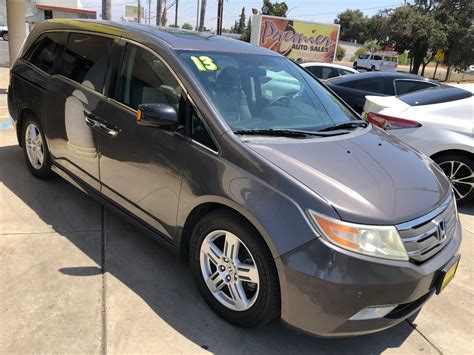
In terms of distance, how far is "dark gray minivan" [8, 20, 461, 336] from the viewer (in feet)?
7.42

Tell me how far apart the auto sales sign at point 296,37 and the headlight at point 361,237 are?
86.8 ft

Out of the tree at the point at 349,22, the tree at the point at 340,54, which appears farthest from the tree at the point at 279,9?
the tree at the point at 349,22

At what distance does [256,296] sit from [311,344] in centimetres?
51

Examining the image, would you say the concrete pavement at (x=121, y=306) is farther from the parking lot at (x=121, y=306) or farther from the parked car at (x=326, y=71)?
the parked car at (x=326, y=71)

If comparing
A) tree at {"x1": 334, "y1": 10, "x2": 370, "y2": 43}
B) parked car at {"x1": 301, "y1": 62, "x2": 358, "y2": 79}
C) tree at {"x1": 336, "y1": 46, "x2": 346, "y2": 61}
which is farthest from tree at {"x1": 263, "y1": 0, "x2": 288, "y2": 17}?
parked car at {"x1": 301, "y1": 62, "x2": 358, "y2": 79}

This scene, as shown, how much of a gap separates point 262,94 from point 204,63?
0.48m

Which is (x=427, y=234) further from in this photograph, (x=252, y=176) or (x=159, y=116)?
(x=159, y=116)

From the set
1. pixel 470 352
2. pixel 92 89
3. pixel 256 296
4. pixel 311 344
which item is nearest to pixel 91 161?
pixel 92 89

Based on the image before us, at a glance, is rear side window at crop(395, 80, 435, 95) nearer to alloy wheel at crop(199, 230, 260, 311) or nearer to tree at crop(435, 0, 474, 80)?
alloy wheel at crop(199, 230, 260, 311)

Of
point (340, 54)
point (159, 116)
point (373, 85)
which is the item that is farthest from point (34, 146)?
point (340, 54)

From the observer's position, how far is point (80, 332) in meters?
2.60

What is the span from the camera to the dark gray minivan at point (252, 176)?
2.26 metres

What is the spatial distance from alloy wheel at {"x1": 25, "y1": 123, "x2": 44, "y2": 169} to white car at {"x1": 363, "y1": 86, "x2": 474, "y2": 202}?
3.76m

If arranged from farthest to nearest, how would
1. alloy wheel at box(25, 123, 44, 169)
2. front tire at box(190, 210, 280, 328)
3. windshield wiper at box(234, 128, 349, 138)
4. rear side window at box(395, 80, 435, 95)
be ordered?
rear side window at box(395, 80, 435, 95) < alloy wheel at box(25, 123, 44, 169) < windshield wiper at box(234, 128, 349, 138) < front tire at box(190, 210, 280, 328)
